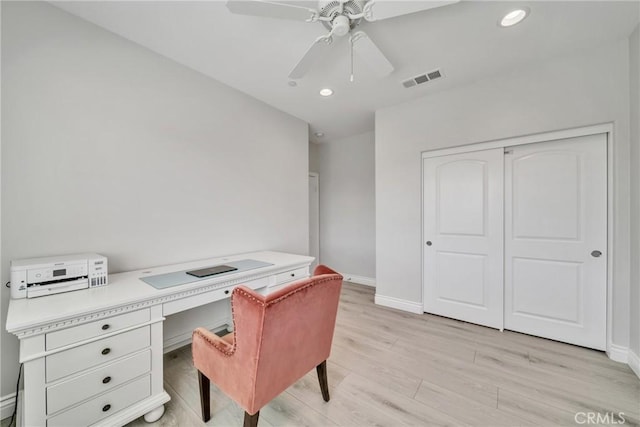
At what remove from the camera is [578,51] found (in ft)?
6.88

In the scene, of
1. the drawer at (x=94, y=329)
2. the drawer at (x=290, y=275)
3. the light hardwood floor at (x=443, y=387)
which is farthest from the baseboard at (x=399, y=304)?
the drawer at (x=94, y=329)

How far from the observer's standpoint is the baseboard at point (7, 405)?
1.47 meters

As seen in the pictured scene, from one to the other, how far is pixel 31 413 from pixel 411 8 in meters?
2.77

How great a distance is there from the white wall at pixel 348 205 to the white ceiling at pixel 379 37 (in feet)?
5.65

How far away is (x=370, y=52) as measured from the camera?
1.78 m

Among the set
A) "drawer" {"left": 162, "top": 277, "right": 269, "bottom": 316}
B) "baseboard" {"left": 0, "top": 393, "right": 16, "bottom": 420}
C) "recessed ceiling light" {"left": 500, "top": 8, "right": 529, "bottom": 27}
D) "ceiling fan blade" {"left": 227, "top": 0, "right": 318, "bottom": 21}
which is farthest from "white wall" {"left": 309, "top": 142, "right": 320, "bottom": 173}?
"baseboard" {"left": 0, "top": 393, "right": 16, "bottom": 420}

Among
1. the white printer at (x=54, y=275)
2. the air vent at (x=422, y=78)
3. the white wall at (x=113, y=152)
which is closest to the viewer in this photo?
the white printer at (x=54, y=275)

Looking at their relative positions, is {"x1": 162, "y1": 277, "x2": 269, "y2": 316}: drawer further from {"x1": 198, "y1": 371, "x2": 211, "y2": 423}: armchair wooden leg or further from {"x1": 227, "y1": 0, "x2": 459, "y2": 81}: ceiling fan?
{"x1": 227, "y1": 0, "x2": 459, "y2": 81}: ceiling fan

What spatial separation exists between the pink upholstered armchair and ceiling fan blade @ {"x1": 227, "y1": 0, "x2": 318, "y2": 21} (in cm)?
152

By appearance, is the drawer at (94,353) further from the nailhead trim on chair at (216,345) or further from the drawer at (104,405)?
the nailhead trim on chair at (216,345)

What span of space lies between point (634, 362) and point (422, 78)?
293 cm

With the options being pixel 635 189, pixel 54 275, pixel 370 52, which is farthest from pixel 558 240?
pixel 54 275

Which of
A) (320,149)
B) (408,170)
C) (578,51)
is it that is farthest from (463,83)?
(320,149)

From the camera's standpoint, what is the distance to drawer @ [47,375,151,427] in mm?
1188
